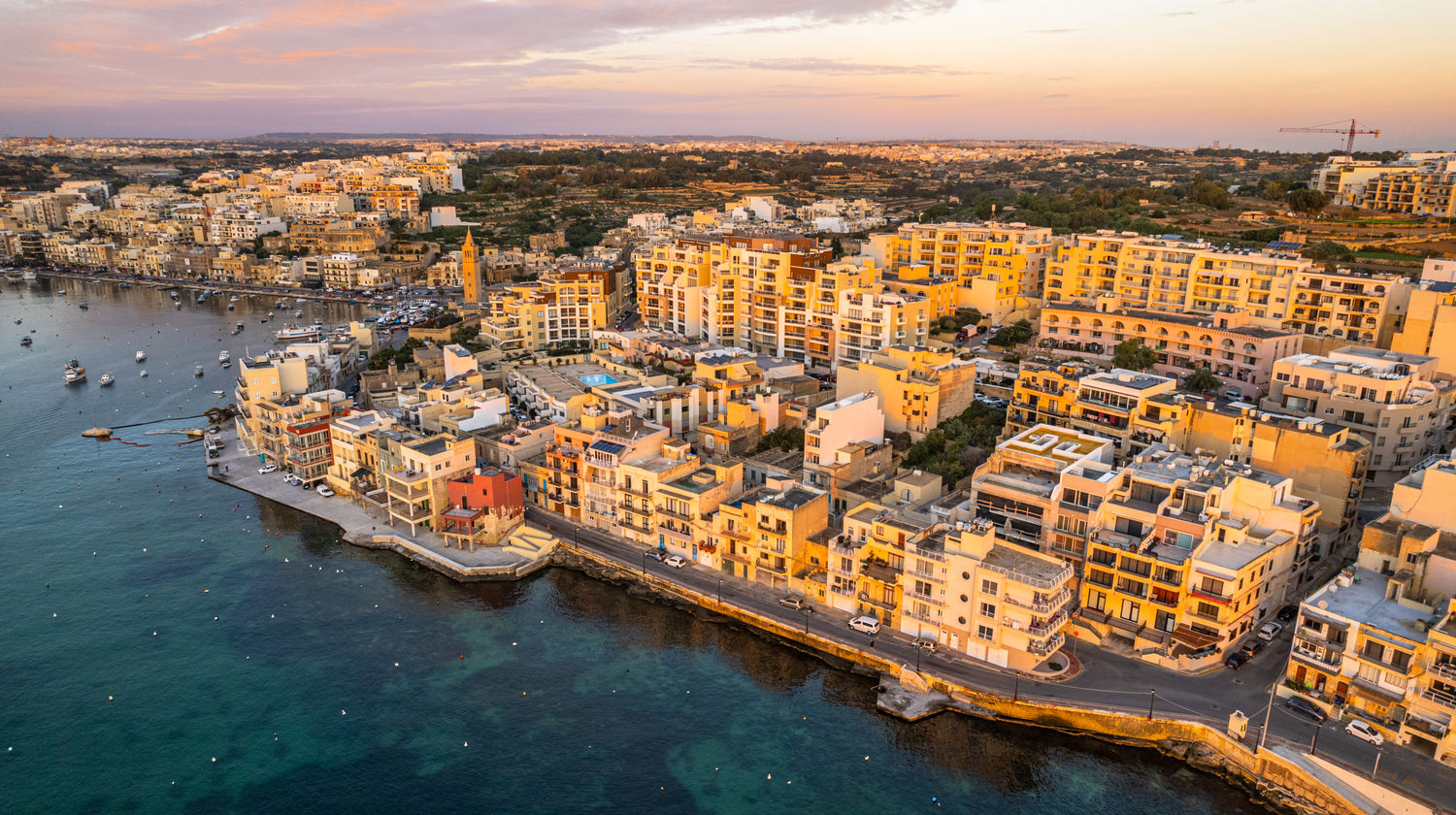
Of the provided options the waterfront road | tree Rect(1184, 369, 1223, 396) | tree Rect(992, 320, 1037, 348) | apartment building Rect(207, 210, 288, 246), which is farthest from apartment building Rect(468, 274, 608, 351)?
apartment building Rect(207, 210, 288, 246)

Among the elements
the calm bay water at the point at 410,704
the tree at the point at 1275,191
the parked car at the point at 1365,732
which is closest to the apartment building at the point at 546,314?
the calm bay water at the point at 410,704

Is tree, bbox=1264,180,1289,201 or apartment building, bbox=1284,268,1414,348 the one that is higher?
tree, bbox=1264,180,1289,201

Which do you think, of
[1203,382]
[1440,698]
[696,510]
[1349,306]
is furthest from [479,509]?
[1349,306]

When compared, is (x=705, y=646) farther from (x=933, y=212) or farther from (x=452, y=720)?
(x=933, y=212)

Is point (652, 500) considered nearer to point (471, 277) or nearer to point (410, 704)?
A: point (410, 704)

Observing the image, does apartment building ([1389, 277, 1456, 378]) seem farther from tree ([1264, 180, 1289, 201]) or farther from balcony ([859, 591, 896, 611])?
tree ([1264, 180, 1289, 201])

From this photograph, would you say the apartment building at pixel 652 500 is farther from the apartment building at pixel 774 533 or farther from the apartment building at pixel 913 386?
the apartment building at pixel 913 386
